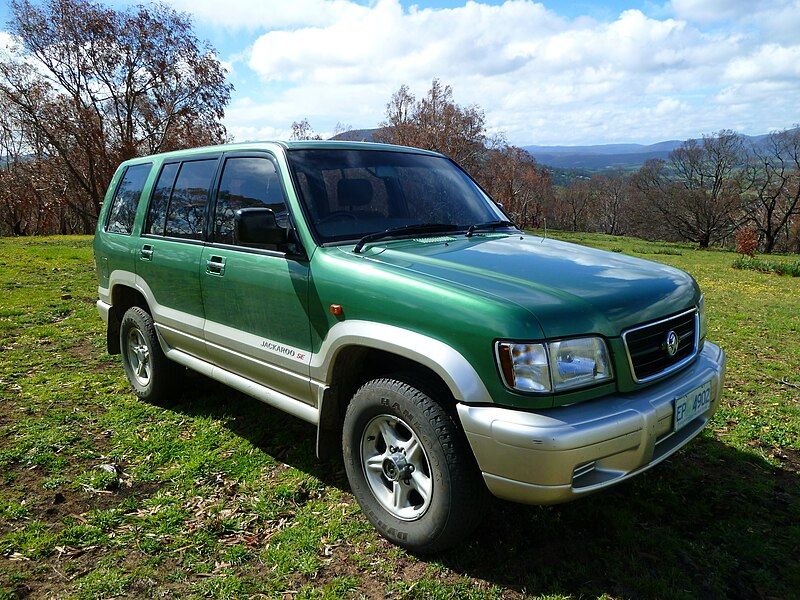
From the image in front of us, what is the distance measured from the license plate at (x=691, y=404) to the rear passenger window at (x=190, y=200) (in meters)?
3.29

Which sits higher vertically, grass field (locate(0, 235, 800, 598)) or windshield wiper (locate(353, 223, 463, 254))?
windshield wiper (locate(353, 223, 463, 254))

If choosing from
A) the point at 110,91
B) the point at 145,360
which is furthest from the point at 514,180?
the point at 145,360

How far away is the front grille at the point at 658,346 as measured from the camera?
2.65 meters

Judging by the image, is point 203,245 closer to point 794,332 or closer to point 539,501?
point 539,501

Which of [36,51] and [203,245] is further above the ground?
[36,51]

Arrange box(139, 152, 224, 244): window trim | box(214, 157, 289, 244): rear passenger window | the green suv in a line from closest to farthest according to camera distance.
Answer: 1. the green suv
2. box(214, 157, 289, 244): rear passenger window
3. box(139, 152, 224, 244): window trim

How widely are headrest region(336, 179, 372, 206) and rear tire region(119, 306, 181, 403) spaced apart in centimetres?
225

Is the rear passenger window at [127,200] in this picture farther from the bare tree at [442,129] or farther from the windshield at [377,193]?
the bare tree at [442,129]

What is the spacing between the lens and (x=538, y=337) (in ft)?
7.78

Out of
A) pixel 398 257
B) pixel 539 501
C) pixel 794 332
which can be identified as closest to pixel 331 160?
pixel 398 257

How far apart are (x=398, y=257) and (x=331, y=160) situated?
1070mm

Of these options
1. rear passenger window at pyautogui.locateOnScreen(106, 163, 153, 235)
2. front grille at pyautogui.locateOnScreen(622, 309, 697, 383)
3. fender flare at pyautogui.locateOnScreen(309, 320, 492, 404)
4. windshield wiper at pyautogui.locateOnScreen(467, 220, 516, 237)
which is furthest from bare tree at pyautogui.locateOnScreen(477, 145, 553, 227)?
fender flare at pyautogui.locateOnScreen(309, 320, 492, 404)

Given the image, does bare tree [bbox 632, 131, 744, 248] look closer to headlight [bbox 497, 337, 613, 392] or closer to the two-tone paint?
Result: the two-tone paint

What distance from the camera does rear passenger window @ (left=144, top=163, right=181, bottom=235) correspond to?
4.55 meters
